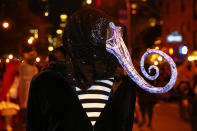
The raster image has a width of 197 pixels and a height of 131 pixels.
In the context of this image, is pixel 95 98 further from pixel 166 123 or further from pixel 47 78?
pixel 166 123

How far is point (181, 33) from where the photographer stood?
33.0m

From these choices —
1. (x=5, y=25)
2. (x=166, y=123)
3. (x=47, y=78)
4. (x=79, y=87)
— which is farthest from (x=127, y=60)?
(x=166, y=123)

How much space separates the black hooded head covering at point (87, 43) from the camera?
263cm

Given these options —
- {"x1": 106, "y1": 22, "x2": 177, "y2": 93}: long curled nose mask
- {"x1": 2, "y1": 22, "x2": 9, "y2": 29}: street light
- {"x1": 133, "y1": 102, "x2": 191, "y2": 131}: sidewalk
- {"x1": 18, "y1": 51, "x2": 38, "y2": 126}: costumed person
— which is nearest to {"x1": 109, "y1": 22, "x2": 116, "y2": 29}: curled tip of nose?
{"x1": 106, "y1": 22, "x2": 177, "y2": 93}: long curled nose mask

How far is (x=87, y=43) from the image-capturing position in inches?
104

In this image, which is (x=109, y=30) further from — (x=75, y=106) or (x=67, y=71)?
(x=75, y=106)

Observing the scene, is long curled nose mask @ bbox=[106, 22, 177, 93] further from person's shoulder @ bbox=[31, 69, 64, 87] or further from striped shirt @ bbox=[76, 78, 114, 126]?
person's shoulder @ bbox=[31, 69, 64, 87]

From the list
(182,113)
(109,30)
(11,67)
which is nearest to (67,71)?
(109,30)

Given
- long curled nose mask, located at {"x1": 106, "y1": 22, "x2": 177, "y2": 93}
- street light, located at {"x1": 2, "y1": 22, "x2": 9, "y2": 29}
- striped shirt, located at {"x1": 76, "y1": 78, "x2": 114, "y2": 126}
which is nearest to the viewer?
long curled nose mask, located at {"x1": 106, "y1": 22, "x2": 177, "y2": 93}

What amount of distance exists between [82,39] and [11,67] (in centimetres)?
671

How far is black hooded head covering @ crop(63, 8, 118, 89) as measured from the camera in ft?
8.63

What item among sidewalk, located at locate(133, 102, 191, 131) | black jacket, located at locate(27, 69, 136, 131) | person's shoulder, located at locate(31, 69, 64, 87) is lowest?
sidewalk, located at locate(133, 102, 191, 131)

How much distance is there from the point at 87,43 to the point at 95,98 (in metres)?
0.42

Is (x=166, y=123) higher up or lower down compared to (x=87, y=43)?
lower down
